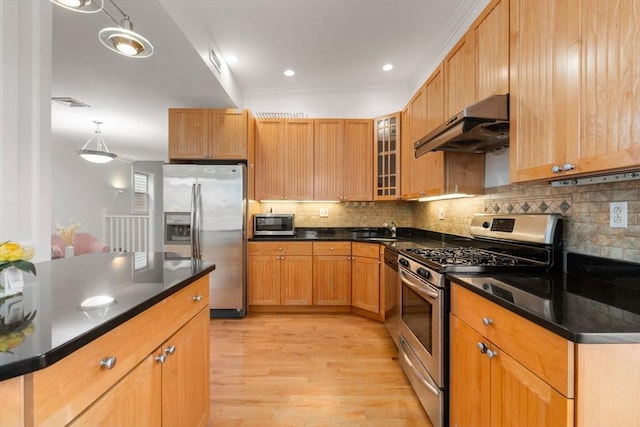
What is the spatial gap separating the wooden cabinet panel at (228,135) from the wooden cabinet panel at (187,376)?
2.28 metres

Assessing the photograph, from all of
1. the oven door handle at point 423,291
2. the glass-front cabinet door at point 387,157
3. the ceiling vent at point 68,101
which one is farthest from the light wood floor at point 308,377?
the ceiling vent at point 68,101

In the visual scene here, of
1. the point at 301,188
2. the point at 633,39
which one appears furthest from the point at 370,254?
the point at 633,39

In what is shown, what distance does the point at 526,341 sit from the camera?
940mm

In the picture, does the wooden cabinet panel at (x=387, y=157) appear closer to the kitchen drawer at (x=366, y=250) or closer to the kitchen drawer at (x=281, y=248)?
the kitchen drawer at (x=366, y=250)

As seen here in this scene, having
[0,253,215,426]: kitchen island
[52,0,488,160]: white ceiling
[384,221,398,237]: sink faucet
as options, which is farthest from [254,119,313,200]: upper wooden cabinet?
[0,253,215,426]: kitchen island

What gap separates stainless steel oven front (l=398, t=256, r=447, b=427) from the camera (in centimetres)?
151

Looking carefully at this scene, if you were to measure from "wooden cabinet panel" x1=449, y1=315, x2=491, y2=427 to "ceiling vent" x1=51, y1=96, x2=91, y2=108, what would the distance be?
484 centimetres

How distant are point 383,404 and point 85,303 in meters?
1.77

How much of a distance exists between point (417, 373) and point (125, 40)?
262 cm

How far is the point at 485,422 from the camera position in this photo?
1.17m

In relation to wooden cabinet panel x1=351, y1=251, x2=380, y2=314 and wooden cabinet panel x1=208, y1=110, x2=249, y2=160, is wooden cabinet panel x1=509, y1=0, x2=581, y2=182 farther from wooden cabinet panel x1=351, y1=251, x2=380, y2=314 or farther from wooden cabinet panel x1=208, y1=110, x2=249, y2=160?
wooden cabinet panel x1=208, y1=110, x2=249, y2=160

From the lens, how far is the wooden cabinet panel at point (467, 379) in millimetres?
1179

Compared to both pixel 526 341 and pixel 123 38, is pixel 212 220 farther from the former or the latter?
pixel 526 341

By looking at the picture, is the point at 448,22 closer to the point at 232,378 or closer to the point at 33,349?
the point at 33,349
